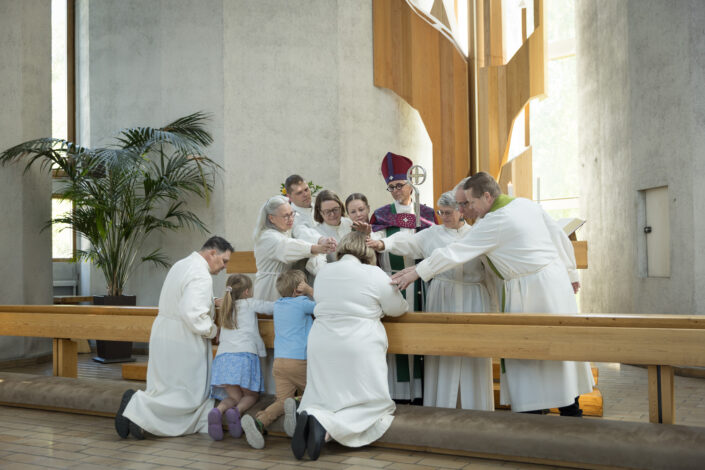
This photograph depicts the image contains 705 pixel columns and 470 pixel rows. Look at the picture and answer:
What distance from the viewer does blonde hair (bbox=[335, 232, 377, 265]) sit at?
167 inches

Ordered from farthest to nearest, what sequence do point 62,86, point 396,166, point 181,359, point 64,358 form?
point 62,86
point 64,358
point 396,166
point 181,359

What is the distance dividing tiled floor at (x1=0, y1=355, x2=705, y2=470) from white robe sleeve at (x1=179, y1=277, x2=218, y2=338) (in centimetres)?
69

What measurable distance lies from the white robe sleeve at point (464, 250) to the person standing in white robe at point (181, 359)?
54.7 inches

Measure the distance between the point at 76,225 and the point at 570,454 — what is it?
6.83 metres

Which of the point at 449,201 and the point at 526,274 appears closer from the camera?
the point at 526,274

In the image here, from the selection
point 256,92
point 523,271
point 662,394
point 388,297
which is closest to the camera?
point 662,394

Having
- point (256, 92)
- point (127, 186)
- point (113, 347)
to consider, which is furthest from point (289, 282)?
point (256, 92)

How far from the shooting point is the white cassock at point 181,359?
462 centimetres

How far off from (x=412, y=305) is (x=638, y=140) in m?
4.77

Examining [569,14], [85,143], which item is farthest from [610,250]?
[85,143]

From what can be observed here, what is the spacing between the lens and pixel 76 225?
881 cm

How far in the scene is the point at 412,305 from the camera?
200 inches

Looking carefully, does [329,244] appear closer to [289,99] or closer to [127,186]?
[127,186]

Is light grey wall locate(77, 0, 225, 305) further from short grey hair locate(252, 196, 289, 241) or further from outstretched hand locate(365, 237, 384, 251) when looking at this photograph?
outstretched hand locate(365, 237, 384, 251)
